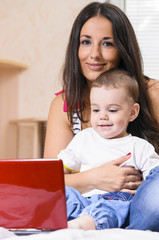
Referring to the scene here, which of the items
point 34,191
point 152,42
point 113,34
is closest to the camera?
point 34,191

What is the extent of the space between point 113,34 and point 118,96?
13.0 inches

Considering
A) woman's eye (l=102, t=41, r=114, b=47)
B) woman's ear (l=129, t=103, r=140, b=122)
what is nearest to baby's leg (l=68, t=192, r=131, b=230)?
woman's ear (l=129, t=103, r=140, b=122)

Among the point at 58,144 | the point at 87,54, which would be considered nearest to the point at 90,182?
the point at 58,144

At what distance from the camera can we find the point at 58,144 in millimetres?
1609

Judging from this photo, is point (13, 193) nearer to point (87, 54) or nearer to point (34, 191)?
point (34, 191)

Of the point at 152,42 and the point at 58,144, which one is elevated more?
the point at 152,42

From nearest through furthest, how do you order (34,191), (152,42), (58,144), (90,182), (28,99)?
(34,191)
(90,182)
(58,144)
(152,42)
(28,99)

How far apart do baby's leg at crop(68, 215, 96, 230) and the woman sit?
0.32 m

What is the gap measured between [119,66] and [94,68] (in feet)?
0.36

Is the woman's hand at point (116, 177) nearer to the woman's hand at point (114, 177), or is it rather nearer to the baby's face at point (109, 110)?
the woman's hand at point (114, 177)

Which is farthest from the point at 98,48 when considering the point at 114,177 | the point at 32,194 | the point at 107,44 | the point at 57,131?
the point at 32,194

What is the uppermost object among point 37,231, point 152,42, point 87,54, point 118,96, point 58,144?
point 152,42

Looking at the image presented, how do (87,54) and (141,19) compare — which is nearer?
(87,54)

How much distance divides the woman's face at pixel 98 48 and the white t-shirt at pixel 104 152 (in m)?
0.28
